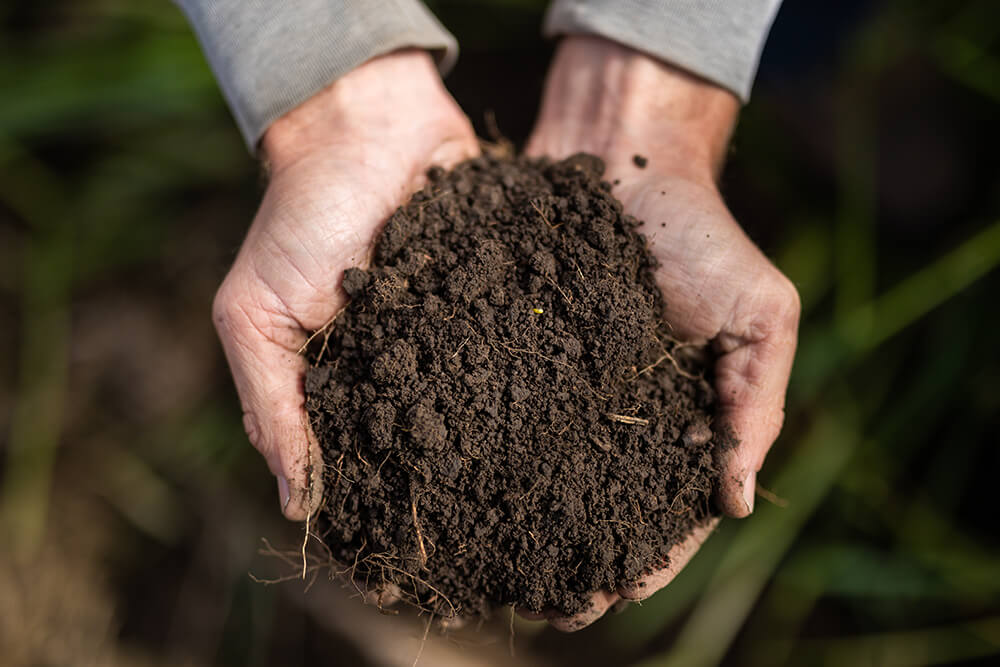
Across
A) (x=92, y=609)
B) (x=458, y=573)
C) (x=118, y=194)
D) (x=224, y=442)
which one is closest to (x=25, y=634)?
(x=92, y=609)

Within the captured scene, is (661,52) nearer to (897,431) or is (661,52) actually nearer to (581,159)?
(581,159)

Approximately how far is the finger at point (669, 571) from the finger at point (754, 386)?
0.24 feet

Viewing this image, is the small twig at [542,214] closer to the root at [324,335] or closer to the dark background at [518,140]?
the root at [324,335]

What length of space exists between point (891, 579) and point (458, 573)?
4.10 feet

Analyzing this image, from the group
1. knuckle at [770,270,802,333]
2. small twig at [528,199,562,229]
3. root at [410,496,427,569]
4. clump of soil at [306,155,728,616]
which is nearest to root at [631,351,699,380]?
clump of soil at [306,155,728,616]

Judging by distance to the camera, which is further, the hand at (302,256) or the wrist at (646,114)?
the wrist at (646,114)

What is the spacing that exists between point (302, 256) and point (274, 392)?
9.5 inches

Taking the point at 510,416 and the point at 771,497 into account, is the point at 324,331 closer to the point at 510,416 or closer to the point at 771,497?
the point at 510,416

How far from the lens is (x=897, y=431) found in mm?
1792

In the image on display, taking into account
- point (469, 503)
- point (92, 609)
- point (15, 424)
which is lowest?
point (92, 609)

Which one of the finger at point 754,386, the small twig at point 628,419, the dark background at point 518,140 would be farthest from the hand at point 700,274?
the dark background at point 518,140

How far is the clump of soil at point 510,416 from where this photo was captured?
103 centimetres

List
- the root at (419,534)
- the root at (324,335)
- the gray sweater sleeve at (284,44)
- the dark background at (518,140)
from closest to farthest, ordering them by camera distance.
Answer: the root at (419,534) < the root at (324,335) < the gray sweater sleeve at (284,44) < the dark background at (518,140)

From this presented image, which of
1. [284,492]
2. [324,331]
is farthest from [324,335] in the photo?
[284,492]
